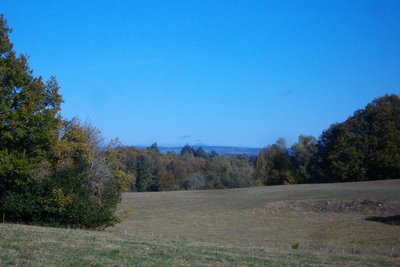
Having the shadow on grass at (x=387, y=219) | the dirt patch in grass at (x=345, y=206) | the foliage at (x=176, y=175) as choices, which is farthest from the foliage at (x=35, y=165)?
the foliage at (x=176, y=175)

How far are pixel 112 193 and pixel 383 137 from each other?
187 feet

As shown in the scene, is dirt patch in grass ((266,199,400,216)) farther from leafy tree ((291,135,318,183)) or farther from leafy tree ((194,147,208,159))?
leafy tree ((194,147,208,159))

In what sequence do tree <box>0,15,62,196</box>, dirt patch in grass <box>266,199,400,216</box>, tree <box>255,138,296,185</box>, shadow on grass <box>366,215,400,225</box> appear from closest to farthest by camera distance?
1. tree <box>0,15,62,196</box>
2. shadow on grass <box>366,215,400,225</box>
3. dirt patch in grass <box>266,199,400,216</box>
4. tree <box>255,138,296,185</box>

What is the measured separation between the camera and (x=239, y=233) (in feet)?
107

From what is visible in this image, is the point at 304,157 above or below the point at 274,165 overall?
above

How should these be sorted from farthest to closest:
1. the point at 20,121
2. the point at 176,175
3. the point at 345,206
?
the point at 176,175, the point at 345,206, the point at 20,121

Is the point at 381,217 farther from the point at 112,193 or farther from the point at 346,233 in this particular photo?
the point at 112,193

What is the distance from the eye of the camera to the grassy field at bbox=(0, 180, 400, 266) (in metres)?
12.0

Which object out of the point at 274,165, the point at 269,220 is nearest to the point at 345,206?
the point at 269,220

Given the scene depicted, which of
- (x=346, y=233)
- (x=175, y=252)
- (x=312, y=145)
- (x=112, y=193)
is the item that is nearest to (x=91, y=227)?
(x=112, y=193)

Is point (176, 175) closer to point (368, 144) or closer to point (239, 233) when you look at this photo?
point (368, 144)

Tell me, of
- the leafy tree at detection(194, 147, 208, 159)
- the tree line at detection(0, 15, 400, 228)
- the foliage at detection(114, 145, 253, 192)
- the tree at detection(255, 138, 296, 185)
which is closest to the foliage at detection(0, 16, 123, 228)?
the tree line at detection(0, 15, 400, 228)

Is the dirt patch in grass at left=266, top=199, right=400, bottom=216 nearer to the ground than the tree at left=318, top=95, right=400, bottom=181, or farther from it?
nearer to the ground

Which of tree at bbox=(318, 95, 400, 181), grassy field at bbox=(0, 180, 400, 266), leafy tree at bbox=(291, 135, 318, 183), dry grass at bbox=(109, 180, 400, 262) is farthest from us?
leafy tree at bbox=(291, 135, 318, 183)
